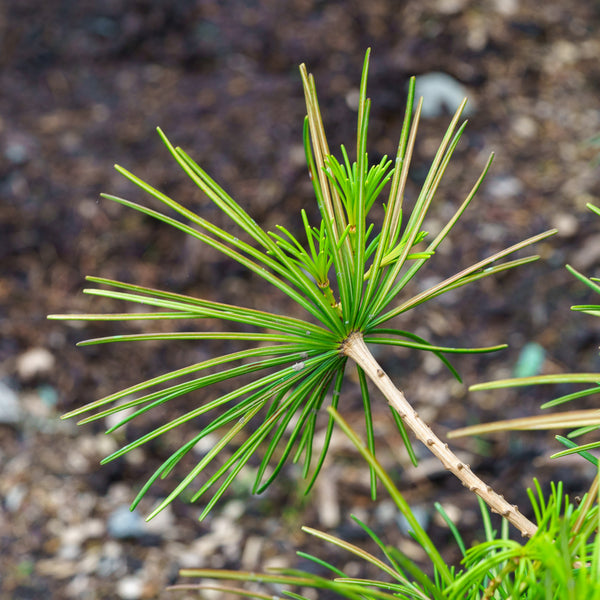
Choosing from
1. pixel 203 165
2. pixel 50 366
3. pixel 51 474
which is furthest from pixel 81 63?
pixel 51 474

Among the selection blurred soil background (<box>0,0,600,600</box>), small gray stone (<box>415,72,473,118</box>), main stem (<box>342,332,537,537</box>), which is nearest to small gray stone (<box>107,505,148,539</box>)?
blurred soil background (<box>0,0,600,600</box>)

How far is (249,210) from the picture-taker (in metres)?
1.66

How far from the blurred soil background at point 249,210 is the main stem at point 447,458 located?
96 centimetres

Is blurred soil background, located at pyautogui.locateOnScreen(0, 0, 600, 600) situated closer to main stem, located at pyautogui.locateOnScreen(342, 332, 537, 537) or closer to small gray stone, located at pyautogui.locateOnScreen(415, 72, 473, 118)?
small gray stone, located at pyautogui.locateOnScreen(415, 72, 473, 118)

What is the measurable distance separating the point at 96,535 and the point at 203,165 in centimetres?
106

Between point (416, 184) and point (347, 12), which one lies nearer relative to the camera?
point (416, 184)

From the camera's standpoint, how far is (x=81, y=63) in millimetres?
1958

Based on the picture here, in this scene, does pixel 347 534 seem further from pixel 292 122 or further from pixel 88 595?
pixel 292 122

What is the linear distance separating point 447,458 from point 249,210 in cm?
140

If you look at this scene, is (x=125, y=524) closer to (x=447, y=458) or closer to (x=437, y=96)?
(x=447, y=458)

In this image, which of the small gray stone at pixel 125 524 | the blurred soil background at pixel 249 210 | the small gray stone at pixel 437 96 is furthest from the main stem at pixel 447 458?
the small gray stone at pixel 437 96

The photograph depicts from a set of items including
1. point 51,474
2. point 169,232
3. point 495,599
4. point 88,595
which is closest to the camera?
point 495,599

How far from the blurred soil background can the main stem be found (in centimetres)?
96

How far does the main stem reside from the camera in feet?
1.03
